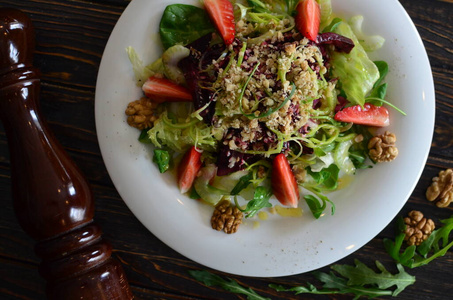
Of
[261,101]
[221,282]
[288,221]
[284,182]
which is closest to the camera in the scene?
[261,101]

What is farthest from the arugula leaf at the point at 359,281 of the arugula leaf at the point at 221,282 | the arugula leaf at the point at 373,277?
the arugula leaf at the point at 221,282

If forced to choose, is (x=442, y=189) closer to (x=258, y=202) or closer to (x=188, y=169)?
(x=258, y=202)

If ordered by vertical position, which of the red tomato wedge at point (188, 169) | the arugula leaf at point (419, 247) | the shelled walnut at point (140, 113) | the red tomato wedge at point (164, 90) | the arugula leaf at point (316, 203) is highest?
the red tomato wedge at point (164, 90)

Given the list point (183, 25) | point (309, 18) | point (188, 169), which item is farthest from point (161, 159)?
point (309, 18)

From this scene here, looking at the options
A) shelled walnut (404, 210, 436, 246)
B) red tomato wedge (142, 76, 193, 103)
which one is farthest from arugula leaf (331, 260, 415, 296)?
red tomato wedge (142, 76, 193, 103)

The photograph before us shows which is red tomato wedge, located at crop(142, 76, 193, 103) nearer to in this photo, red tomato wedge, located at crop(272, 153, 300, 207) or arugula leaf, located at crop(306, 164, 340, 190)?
red tomato wedge, located at crop(272, 153, 300, 207)

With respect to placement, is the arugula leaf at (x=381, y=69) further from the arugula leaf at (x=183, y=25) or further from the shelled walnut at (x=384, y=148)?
the arugula leaf at (x=183, y=25)

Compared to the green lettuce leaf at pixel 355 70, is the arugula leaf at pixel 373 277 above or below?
below
